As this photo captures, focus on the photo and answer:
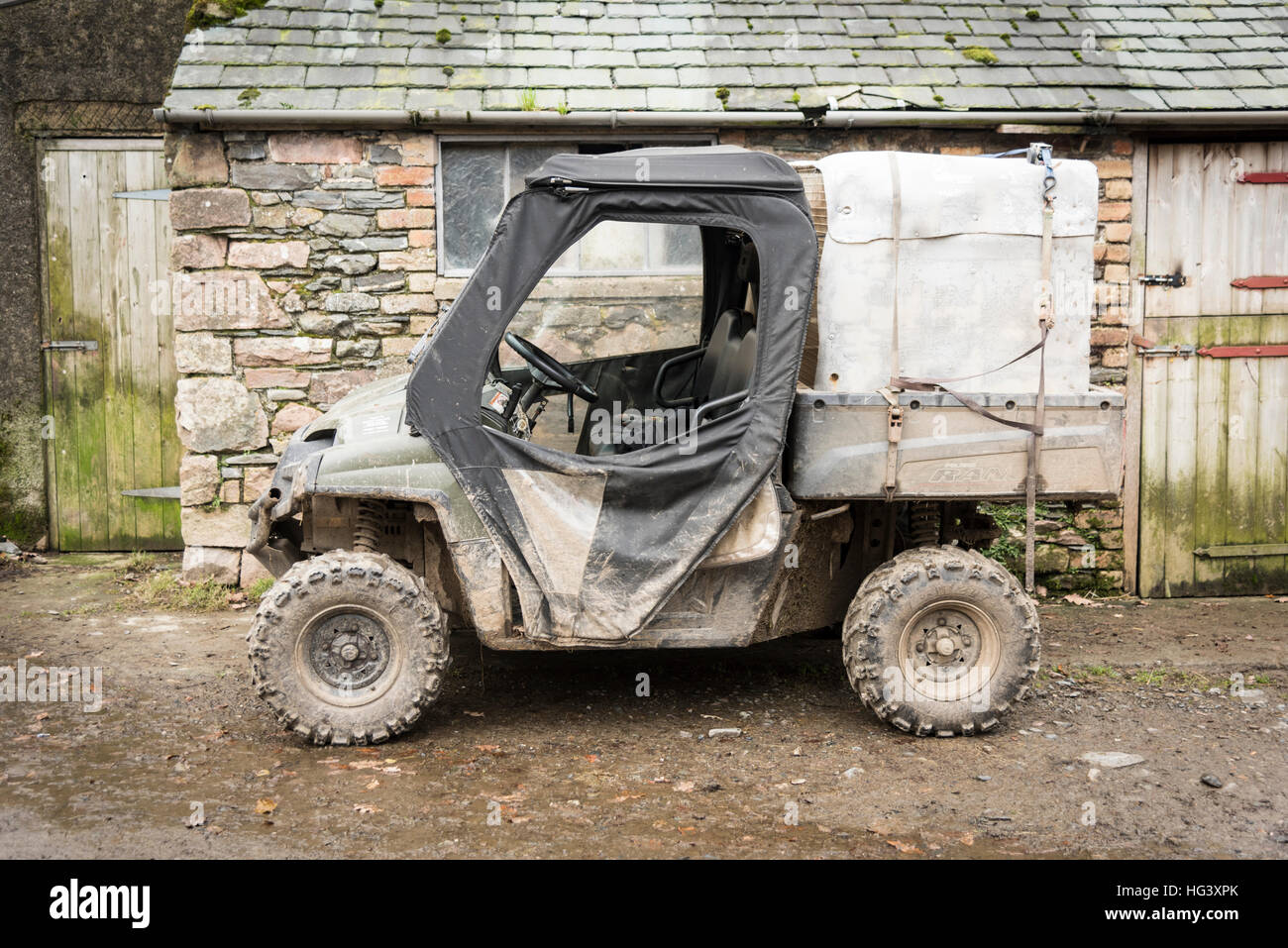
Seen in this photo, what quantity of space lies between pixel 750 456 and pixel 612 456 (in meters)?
0.52

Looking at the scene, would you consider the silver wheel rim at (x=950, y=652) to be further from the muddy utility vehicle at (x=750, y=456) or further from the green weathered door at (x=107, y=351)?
the green weathered door at (x=107, y=351)

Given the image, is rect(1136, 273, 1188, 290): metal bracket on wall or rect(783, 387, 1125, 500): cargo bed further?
rect(1136, 273, 1188, 290): metal bracket on wall

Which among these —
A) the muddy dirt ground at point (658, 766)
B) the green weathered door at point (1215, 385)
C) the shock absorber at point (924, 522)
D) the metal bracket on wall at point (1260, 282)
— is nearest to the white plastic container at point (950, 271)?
the shock absorber at point (924, 522)

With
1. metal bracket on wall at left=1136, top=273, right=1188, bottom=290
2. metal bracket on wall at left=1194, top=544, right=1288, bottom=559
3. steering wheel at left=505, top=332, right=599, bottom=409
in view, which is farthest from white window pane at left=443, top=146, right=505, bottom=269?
metal bracket on wall at left=1194, top=544, right=1288, bottom=559

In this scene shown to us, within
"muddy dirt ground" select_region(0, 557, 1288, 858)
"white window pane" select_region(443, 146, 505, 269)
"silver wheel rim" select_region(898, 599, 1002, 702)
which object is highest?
"white window pane" select_region(443, 146, 505, 269)

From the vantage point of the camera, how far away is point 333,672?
14.5 feet

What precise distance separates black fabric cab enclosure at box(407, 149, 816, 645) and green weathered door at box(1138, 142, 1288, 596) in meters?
3.85

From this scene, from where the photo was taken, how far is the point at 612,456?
4.30 metres

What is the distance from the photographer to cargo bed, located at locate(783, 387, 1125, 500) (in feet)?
14.3

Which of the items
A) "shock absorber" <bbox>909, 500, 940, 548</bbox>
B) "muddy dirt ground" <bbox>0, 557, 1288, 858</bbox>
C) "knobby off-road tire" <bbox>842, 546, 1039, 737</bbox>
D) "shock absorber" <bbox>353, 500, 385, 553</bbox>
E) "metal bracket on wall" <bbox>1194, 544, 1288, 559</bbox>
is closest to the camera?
"muddy dirt ground" <bbox>0, 557, 1288, 858</bbox>

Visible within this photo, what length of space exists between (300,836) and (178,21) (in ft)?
21.7

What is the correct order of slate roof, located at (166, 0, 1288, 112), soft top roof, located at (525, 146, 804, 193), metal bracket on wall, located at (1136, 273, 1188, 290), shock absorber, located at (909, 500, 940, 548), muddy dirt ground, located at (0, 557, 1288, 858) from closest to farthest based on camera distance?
muddy dirt ground, located at (0, 557, 1288, 858) < soft top roof, located at (525, 146, 804, 193) < shock absorber, located at (909, 500, 940, 548) < slate roof, located at (166, 0, 1288, 112) < metal bracket on wall, located at (1136, 273, 1188, 290)

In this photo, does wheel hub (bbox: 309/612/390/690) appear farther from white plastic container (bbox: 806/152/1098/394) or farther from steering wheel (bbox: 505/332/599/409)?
white plastic container (bbox: 806/152/1098/394)

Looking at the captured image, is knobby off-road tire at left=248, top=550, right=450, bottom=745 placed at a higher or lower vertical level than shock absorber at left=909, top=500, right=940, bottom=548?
lower
